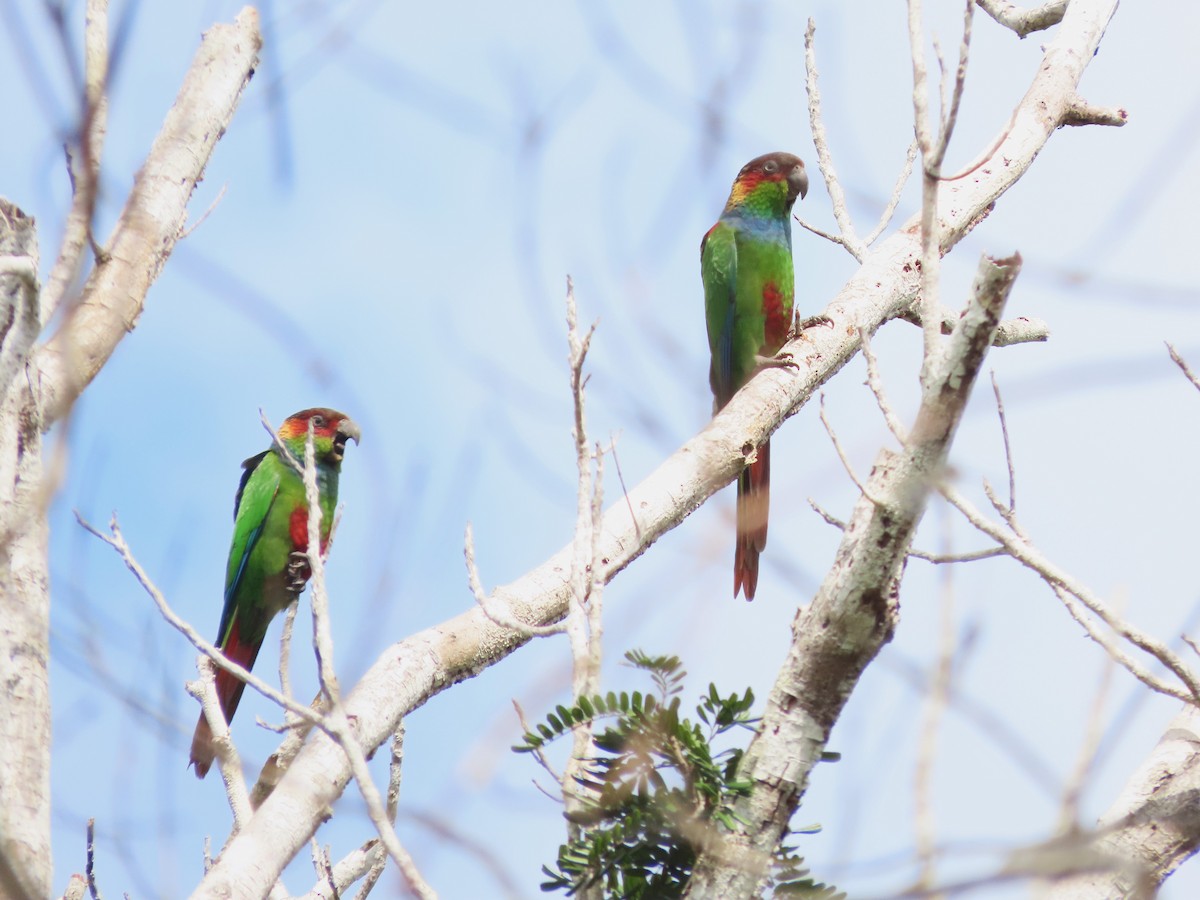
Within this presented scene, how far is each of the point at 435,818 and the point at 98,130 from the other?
2.22 m

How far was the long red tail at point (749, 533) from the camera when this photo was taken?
15.8 ft

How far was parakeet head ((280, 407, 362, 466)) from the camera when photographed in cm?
641

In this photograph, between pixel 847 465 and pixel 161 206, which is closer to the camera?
pixel 847 465

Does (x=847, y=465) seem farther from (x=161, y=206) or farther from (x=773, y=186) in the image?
(x=773, y=186)

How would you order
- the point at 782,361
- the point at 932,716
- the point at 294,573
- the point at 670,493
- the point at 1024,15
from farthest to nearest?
the point at 294,573 → the point at 1024,15 → the point at 782,361 → the point at 670,493 → the point at 932,716

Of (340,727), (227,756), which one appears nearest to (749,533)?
(227,756)

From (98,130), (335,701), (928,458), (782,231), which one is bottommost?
(335,701)

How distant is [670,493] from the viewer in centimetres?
381

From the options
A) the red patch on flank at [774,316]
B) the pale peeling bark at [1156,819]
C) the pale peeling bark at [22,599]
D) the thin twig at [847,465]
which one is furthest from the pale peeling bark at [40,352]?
the red patch on flank at [774,316]

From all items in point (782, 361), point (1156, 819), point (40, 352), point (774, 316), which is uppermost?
point (774, 316)

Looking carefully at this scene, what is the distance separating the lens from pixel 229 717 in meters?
5.86

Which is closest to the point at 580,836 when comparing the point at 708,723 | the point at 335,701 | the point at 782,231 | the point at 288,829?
the point at 708,723

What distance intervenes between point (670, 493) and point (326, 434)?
124 inches

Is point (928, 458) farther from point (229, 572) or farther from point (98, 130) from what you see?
point (229, 572)
